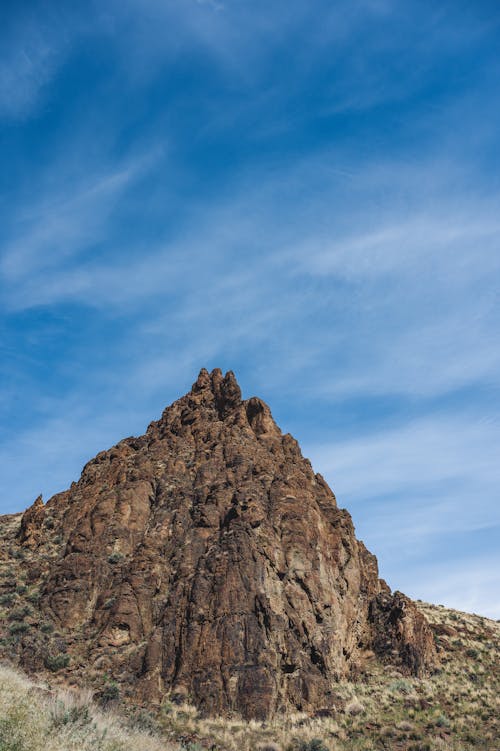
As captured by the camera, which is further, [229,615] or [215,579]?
[215,579]

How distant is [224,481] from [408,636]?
20.1 m

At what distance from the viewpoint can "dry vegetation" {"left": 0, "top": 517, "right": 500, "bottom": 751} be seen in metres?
22.0

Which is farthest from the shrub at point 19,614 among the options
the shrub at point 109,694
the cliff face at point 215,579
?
the shrub at point 109,694

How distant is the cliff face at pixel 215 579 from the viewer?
35031 millimetres

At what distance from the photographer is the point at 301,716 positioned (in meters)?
32.6

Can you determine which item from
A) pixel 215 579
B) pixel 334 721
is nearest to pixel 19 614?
pixel 215 579

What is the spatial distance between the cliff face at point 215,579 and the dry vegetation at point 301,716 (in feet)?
3.95

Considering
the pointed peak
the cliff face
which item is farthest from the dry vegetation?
the pointed peak

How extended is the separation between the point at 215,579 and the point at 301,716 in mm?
10509

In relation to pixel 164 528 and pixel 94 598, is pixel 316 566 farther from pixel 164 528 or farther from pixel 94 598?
pixel 94 598

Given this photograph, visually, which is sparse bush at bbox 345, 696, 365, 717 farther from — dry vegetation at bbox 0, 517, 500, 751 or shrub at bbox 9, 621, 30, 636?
shrub at bbox 9, 621, 30, 636

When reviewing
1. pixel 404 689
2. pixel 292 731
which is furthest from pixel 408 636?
pixel 292 731

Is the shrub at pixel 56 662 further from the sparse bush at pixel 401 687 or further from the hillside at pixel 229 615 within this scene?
the sparse bush at pixel 401 687

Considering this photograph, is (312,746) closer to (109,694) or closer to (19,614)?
(109,694)
